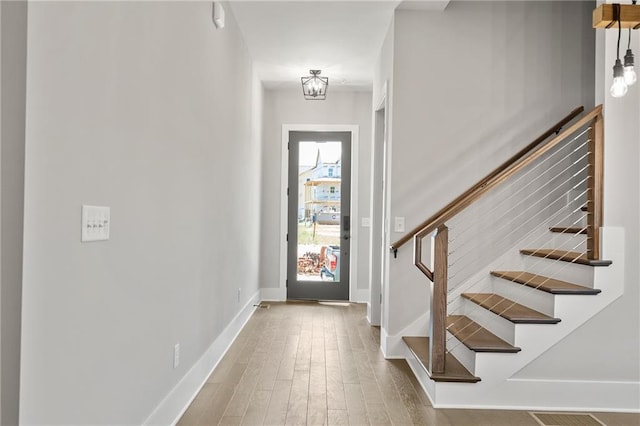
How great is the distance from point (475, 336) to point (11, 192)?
279cm

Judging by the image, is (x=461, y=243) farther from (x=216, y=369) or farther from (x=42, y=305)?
(x=42, y=305)

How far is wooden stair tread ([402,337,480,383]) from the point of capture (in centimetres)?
299

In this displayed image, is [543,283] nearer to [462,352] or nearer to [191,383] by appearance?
[462,352]

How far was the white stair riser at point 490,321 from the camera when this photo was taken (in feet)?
10.3

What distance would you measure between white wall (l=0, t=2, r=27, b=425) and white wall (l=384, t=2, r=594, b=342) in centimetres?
303

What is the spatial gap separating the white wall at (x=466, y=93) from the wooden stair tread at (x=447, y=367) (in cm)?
31

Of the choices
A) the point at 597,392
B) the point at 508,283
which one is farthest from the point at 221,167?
the point at 597,392

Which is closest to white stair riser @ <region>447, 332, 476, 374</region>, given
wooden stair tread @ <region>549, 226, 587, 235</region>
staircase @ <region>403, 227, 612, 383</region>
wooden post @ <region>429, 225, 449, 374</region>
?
staircase @ <region>403, 227, 612, 383</region>

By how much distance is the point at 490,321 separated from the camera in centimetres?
345

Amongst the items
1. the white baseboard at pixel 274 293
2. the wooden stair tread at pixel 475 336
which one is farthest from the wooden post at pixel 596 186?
the white baseboard at pixel 274 293

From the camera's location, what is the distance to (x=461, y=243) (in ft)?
13.2

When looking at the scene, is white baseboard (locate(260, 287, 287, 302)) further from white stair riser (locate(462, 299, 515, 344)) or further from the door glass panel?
white stair riser (locate(462, 299, 515, 344))

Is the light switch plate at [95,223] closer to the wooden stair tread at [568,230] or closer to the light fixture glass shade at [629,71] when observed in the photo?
the light fixture glass shade at [629,71]

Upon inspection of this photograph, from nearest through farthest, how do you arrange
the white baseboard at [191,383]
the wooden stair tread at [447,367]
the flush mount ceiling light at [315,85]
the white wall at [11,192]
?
the white wall at [11,192] < the white baseboard at [191,383] < the wooden stair tread at [447,367] < the flush mount ceiling light at [315,85]
